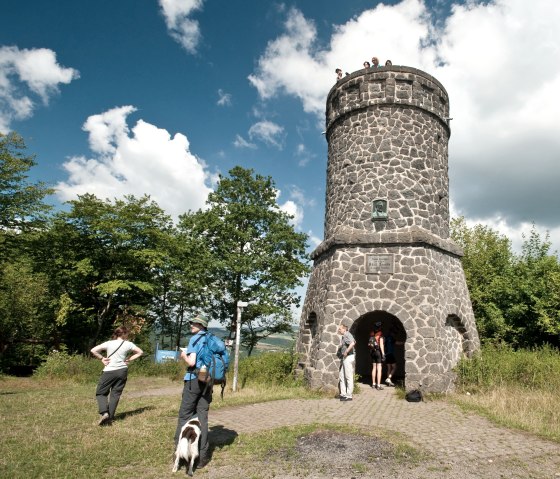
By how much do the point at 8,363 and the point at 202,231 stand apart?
1150cm

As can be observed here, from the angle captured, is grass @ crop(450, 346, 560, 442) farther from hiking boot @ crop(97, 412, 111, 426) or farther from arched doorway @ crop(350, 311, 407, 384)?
hiking boot @ crop(97, 412, 111, 426)

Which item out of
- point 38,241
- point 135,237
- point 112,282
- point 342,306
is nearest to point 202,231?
point 135,237

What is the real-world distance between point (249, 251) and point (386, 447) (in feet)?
53.9

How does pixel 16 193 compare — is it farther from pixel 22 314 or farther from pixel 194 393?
pixel 194 393

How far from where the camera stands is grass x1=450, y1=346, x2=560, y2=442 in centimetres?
721

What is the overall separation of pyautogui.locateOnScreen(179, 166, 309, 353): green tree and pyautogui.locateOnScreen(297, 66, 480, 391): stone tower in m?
8.30

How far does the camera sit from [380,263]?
10.9m

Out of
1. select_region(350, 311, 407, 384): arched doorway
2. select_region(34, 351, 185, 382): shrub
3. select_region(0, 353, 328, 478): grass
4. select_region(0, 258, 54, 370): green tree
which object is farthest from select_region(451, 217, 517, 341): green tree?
select_region(0, 258, 54, 370): green tree

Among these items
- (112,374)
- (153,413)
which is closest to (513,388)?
(153,413)

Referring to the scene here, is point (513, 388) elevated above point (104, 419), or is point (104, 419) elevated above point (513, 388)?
point (513, 388)

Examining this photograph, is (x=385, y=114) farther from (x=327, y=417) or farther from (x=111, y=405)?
(x=111, y=405)

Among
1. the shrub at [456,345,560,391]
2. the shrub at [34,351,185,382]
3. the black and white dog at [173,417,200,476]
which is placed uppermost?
the shrub at [456,345,560,391]

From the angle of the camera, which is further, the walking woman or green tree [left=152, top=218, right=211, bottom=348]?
green tree [left=152, top=218, right=211, bottom=348]

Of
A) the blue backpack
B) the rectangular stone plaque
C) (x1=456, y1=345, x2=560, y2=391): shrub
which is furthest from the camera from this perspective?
the rectangular stone plaque
